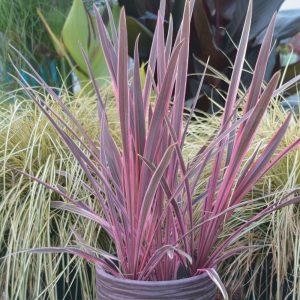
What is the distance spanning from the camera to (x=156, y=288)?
1.07 metres

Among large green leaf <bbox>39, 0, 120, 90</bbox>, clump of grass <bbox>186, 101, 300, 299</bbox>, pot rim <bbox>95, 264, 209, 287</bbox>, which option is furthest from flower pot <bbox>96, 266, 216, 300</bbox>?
large green leaf <bbox>39, 0, 120, 90</bbox>

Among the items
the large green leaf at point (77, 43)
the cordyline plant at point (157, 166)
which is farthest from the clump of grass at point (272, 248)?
the large green leaf at point (77, 43)

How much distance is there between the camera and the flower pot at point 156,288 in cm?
108

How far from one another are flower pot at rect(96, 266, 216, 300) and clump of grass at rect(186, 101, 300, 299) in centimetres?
24

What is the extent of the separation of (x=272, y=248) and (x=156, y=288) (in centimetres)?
40

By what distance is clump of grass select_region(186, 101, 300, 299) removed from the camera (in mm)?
1365

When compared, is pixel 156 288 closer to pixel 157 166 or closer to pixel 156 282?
pixel 156 282

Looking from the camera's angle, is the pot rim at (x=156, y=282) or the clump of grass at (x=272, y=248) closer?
the pot rim at (x=156, y=282)

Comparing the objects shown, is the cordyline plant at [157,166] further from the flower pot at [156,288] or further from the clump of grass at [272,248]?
the clump of grass at [272,248]

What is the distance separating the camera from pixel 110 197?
3.75ft

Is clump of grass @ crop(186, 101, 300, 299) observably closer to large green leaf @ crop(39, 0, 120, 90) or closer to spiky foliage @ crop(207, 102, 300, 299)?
spiky foliage @ crop(207, 102, 300, 299)

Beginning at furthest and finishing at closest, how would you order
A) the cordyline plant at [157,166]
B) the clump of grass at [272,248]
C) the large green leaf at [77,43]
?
the large green leaf at [77,43]
the clump of grass at [272,248]
the cordyline plant at [157,166]

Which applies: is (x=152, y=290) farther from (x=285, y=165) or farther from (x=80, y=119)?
(x=80, y=119)

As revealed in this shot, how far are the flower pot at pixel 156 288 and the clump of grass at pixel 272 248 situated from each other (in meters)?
0.24
